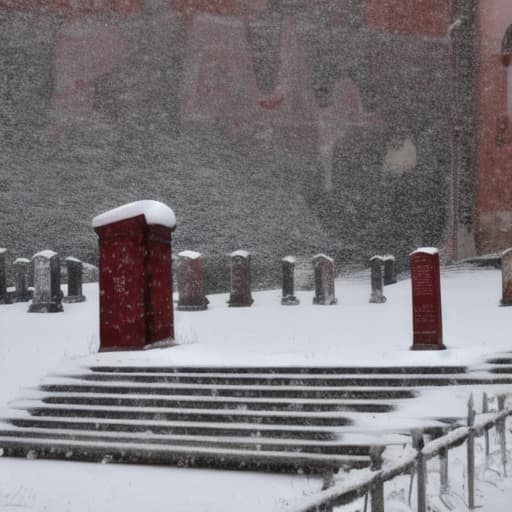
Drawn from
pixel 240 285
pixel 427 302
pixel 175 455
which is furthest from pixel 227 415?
pixel 240 285

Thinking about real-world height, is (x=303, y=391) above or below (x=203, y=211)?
below

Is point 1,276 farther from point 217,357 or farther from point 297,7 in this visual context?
point 297,7

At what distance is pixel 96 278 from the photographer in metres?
19.4

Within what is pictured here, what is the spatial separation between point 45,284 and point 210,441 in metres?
8.54

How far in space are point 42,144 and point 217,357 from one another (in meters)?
15.2

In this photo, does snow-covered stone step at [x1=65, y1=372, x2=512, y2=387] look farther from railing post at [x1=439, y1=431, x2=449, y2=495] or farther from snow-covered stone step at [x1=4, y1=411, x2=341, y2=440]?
railing post at [x1=439, y1=431, x2=449, y2=495]

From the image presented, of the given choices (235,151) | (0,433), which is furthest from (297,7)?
(0,433)

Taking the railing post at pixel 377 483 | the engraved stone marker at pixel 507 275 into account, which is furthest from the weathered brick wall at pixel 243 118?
the railing post at pixel 377 483

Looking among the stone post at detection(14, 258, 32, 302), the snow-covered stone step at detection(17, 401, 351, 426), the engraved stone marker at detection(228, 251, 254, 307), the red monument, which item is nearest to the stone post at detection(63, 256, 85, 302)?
the stone post at detection(14, 258, 32, 302)

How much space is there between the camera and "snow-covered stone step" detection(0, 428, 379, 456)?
600 cm

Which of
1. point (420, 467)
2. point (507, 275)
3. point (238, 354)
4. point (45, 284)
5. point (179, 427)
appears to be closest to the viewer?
point (420, 467)

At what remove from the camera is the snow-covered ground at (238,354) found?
204 inches

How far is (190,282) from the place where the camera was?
14992 millimetres

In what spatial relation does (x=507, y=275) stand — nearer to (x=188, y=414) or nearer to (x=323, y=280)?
(x=323, y=280)
